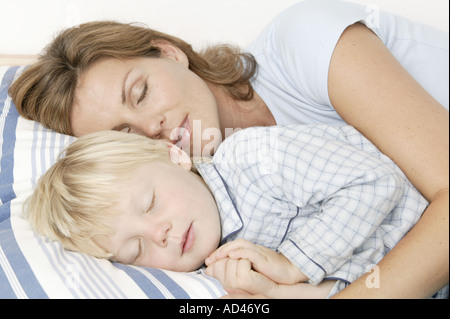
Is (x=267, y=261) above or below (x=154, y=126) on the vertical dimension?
below

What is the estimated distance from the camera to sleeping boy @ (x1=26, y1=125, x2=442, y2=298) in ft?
3.13

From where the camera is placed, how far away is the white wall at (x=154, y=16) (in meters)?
1.52

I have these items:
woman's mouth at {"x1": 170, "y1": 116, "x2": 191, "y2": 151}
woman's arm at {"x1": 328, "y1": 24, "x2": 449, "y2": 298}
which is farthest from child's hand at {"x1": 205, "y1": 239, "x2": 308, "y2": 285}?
woman's mouth at {"x1": 170, "y1": 116, "x2": 191, "y2": 151}

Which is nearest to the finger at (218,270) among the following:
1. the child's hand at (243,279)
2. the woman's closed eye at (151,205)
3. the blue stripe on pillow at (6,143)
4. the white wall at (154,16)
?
the child's hand at (243,279)

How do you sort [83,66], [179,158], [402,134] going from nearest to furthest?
[402,134] < [179,158] < [83,66]

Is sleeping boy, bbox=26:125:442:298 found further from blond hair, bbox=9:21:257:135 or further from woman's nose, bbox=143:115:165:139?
blond hair, bbox=9:21:257:135

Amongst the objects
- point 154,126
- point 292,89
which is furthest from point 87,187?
point 292,89

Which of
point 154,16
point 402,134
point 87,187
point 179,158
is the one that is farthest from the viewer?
point 154,16

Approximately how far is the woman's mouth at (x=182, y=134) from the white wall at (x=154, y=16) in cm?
41

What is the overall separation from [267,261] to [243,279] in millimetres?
58

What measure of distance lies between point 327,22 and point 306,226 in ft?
1.43

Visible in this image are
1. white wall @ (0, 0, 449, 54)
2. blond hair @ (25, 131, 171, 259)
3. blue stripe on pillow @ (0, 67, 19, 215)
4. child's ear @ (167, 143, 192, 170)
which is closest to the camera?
blond hair @ (25, 131, 171, 259)

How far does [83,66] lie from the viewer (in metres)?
1.30

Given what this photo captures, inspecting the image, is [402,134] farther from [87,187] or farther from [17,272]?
[17,272]
